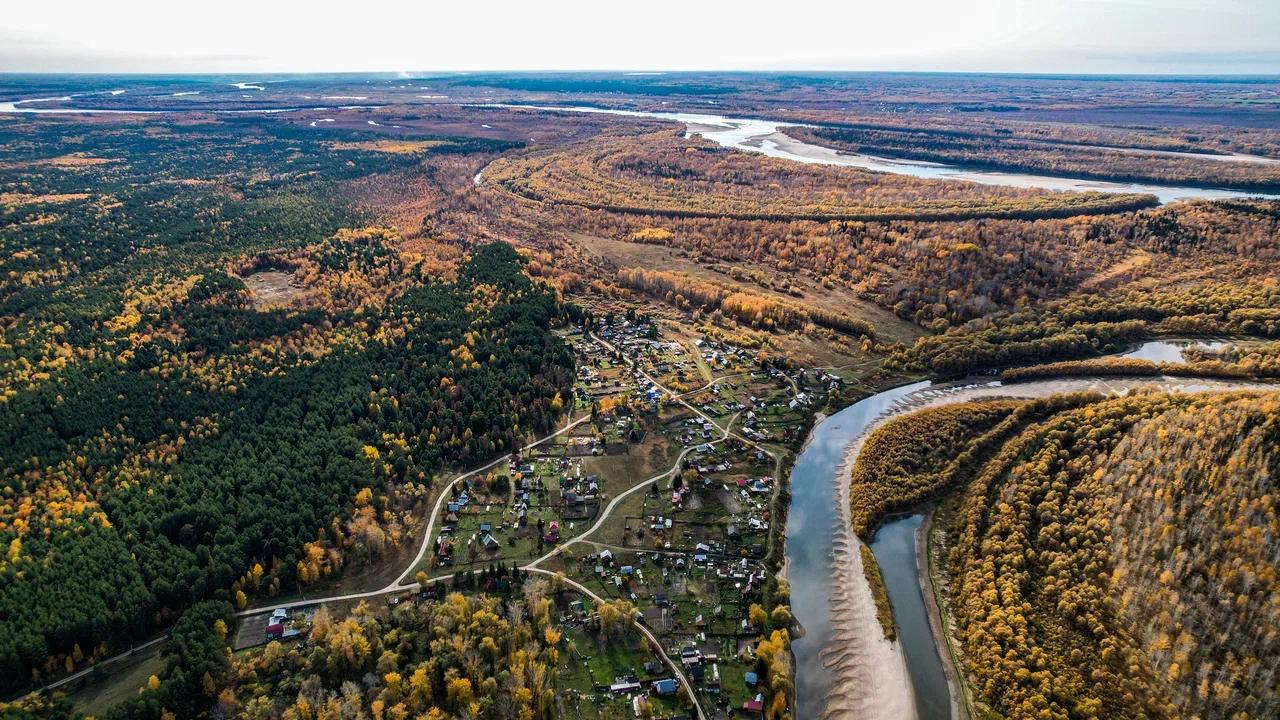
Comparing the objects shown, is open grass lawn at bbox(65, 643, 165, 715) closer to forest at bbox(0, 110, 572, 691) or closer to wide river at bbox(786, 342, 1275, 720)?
forest at bbox(0, 110, 572, 691)

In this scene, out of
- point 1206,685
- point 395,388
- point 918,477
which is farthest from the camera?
point 395,388

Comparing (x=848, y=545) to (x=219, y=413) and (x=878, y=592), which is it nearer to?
(x=878, y=592)

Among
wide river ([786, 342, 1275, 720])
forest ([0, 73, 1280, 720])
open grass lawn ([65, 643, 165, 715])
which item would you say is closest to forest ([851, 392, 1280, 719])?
forest ([0, 73, 1280, 720])

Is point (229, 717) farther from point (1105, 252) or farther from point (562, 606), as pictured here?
point (1105, 252)

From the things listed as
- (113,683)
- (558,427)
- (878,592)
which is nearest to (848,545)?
(878,592)

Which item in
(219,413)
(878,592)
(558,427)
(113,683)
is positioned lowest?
(113,683)

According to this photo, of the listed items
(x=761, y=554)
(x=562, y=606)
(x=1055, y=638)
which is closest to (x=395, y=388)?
(x=562, y=606)

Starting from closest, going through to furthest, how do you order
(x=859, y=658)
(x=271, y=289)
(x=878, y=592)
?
(x=859, y=658)
(x=878, y=592)
(x=271, y=289)

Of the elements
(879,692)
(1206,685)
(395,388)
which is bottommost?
(879,692)

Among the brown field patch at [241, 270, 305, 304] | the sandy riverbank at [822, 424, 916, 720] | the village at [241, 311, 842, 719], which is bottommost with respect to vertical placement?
the sandy riverbank at [822, 424, 916, 720]
